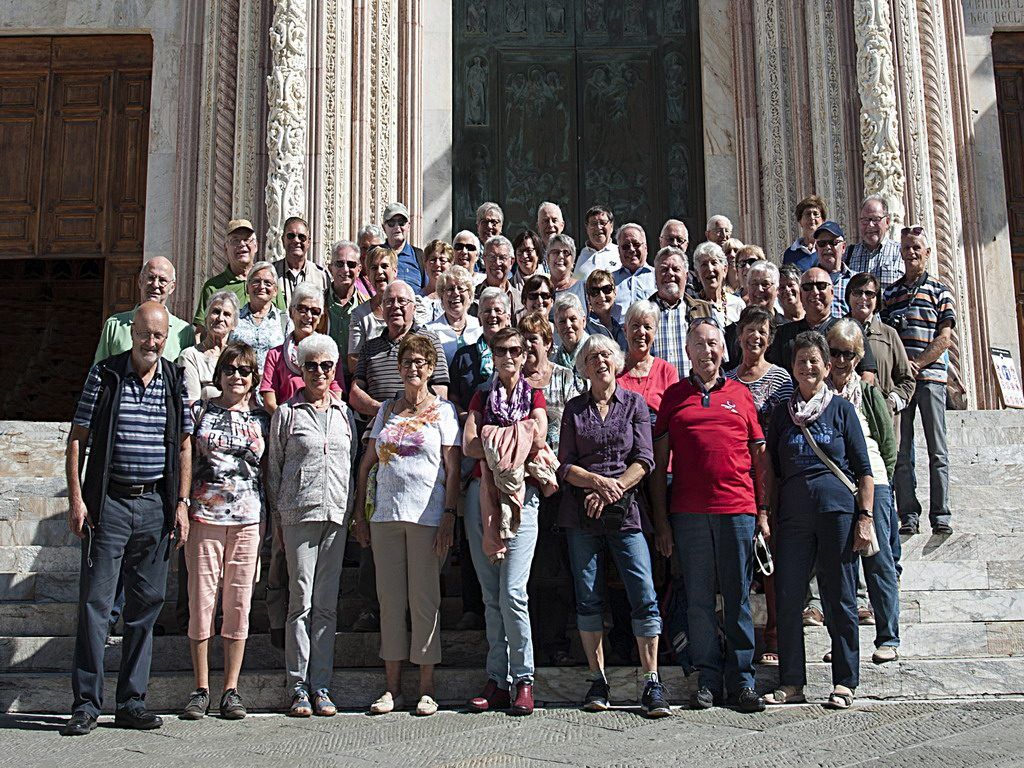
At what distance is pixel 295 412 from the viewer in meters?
6.80

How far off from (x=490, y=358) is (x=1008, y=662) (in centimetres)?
331

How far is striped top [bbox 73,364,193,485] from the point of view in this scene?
6.44 m

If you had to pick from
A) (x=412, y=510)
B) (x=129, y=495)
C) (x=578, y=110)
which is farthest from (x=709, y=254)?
(x=578, y=110)

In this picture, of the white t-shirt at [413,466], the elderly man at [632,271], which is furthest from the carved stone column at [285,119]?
the white t-shirt at [413,466]

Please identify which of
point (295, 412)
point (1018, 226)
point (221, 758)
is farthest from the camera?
point (1018, 226)

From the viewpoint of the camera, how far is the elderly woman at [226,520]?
20.9ft

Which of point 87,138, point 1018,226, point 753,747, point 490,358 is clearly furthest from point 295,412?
point 1018,226

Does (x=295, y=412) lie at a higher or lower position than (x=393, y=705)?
higher

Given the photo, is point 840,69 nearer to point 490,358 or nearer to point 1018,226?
point 1018,226

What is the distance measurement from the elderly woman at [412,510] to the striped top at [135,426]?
110 centimetres

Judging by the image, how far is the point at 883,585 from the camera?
6625 mm

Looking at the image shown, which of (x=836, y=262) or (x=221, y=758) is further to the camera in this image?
(x=836, y=262)

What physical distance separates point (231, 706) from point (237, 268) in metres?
3.42

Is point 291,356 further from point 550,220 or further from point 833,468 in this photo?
point 833,468
